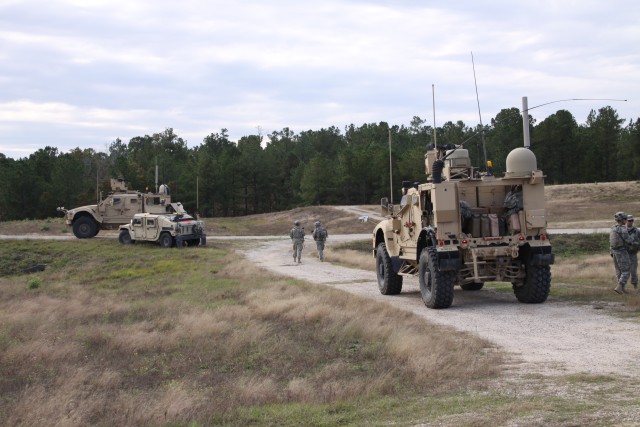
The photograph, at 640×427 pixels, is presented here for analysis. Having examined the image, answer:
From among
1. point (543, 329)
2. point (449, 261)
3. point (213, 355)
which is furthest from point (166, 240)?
point (543, 329)

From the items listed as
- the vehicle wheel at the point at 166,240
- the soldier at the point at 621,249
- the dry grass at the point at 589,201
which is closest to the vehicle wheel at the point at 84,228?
the vehicle wheel at the point at 166,240

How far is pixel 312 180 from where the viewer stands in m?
86.0

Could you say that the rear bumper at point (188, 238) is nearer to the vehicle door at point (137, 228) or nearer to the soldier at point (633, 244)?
the vehicle door at point (137, 228)

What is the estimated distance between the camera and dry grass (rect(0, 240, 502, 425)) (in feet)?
28.4

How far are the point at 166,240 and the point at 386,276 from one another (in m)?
21.0

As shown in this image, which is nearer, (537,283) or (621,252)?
(537,283)

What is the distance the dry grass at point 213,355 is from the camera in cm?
866

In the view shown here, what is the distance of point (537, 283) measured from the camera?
15.1m

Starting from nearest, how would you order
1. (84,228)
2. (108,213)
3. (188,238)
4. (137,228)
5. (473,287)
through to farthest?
(473,287)
(188,238)
(137,228)
(108,213)
(84,228)

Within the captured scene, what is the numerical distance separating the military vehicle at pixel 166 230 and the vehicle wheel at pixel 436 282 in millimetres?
23251

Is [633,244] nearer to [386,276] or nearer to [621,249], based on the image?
[621,249]

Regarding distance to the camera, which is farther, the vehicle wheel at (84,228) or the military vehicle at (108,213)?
the vehicle wheel at (84,228)

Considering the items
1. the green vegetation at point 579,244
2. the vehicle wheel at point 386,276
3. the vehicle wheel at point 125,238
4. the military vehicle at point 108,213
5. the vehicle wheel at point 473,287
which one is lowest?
the green vegetation at point 579,244

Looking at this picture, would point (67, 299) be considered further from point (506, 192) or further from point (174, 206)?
point (174, 206)
